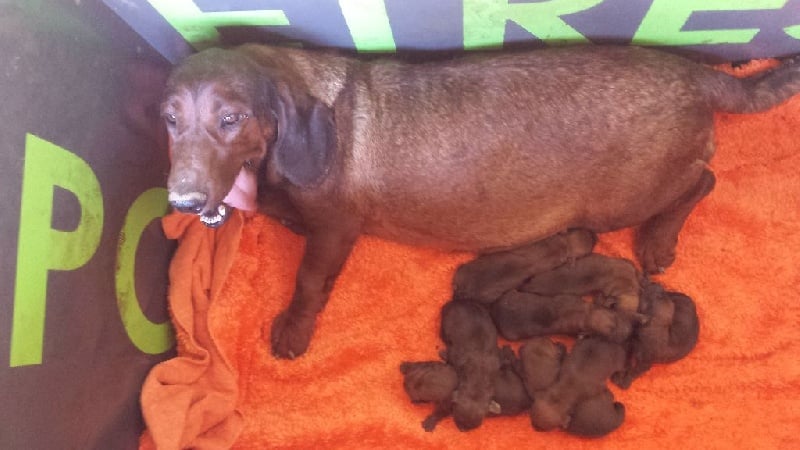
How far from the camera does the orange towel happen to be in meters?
3.47

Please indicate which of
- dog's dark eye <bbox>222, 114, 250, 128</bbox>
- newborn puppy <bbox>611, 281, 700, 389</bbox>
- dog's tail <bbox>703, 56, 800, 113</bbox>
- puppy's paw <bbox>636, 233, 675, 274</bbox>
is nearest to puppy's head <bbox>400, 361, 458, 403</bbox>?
newborn puppy <bbox>611, 281, 700, 389</bbox>

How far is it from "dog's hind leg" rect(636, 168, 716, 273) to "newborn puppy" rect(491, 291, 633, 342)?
1.33 feet

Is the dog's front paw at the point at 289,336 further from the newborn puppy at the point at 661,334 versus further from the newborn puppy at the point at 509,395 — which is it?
the newborn puppy at the point at 661,334

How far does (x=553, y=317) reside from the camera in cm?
341

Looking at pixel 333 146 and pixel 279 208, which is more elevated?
pixel 333 146

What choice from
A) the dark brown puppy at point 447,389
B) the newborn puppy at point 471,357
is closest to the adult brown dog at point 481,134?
the newborn puppy at point 471,357

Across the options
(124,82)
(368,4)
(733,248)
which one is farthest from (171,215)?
(733,248)

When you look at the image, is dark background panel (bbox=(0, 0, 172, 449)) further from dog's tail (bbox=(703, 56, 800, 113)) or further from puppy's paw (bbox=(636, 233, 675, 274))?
dog's tail (bbox=(703, 56, 800, 113))

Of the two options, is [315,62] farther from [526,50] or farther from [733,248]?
[733,248]

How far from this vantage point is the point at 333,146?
10.1ft

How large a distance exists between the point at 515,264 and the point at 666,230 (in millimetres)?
750

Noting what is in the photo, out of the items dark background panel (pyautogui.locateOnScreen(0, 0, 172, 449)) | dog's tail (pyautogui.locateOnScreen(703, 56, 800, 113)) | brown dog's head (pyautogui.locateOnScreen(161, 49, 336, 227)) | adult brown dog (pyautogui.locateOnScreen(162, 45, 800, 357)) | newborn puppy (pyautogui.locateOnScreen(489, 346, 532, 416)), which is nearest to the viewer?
dark background panel (pyautogui.locateOnScreen(0, 0, 172, 449))

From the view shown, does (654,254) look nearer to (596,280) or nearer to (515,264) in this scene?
(596,280)

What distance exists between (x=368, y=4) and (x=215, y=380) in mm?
1865
